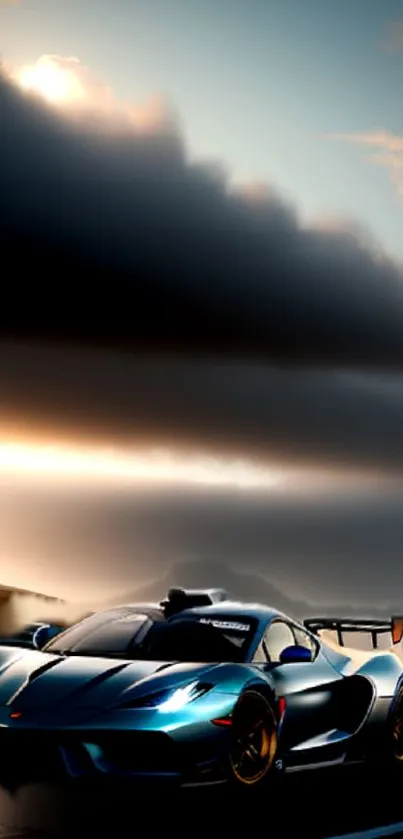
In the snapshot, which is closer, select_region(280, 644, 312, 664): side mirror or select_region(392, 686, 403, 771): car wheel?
select_region(280, 644, 312, 664): side mirror

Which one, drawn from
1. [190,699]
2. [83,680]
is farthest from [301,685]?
[83,680]

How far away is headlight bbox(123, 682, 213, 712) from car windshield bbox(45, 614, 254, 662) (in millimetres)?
763

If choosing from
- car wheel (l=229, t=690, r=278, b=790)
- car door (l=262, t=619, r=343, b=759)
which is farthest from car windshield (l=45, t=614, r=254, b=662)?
car wheel (l=229, t=690, r=278, b=790)

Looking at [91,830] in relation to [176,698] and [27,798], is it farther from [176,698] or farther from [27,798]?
[176,698]

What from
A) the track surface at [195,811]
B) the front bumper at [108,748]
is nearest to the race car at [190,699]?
the front bumper at [108,748]

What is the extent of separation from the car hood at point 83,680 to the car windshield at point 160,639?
1.21ft

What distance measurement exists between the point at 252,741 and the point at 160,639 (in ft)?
3.59

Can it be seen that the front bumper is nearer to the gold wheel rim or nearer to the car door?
the gold wheel rim

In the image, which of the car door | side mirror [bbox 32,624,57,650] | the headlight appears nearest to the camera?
the headlight

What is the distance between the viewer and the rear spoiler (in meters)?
15.8

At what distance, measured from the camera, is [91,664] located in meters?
12.5

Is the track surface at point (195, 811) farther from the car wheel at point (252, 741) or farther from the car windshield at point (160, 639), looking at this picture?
the car windshield at point (160, 639)

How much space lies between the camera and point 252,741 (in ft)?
40.7

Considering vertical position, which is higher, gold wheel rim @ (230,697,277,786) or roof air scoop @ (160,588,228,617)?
roof air scoop @ (160,588,228,617)
